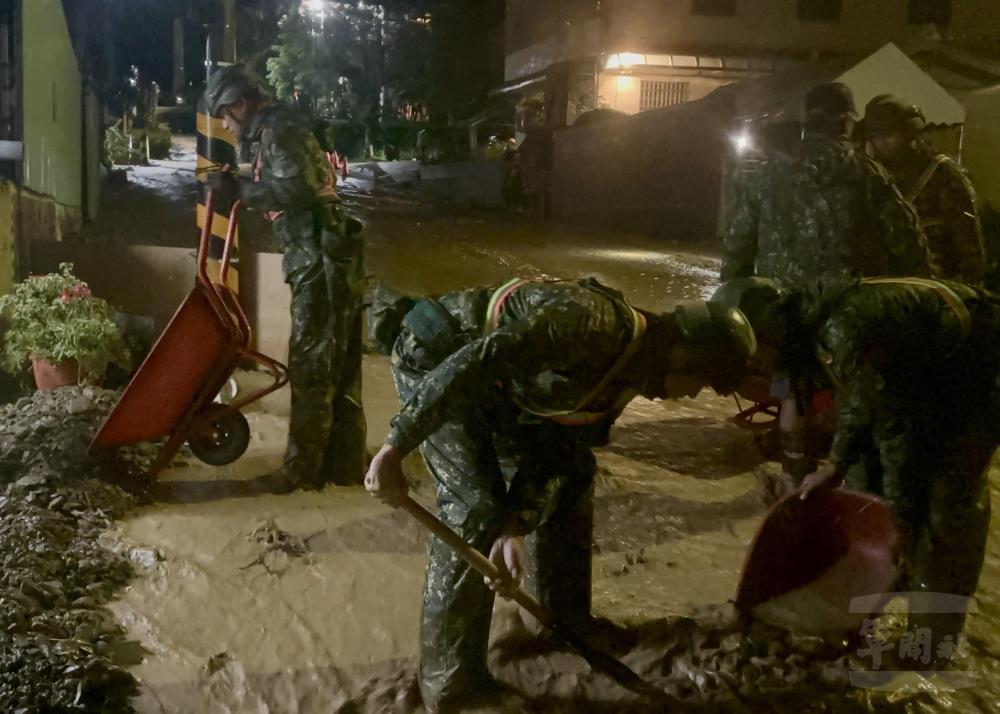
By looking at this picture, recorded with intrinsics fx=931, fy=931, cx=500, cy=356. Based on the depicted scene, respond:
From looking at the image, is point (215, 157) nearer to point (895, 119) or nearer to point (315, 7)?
point (895, 119)

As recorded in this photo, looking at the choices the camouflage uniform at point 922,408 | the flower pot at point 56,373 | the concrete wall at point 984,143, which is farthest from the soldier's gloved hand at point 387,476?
the concrete wall at point 984,143

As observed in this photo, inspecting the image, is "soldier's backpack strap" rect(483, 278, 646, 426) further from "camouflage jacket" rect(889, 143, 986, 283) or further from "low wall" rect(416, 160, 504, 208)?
"low wall" rect(416, 160, 504, 208)

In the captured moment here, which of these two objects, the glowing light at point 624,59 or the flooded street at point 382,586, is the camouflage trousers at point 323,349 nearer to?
the flooded street at point 382,586

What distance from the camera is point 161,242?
1037 centimetres

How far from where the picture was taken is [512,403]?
9.76 feet

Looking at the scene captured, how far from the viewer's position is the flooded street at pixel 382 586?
10.3 feet

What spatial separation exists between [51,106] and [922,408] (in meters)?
7.97

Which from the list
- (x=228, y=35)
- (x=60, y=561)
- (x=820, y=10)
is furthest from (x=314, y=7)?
(x=60, y=561)

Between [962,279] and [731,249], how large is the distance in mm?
1055

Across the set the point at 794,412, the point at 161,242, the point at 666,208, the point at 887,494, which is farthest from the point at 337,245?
the point at 666,208

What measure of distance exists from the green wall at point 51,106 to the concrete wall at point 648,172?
9859mm

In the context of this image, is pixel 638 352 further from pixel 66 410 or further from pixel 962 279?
pixel 66 410

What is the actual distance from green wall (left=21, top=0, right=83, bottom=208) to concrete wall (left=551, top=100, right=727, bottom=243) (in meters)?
9.86

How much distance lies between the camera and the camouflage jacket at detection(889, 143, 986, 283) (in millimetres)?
4359
